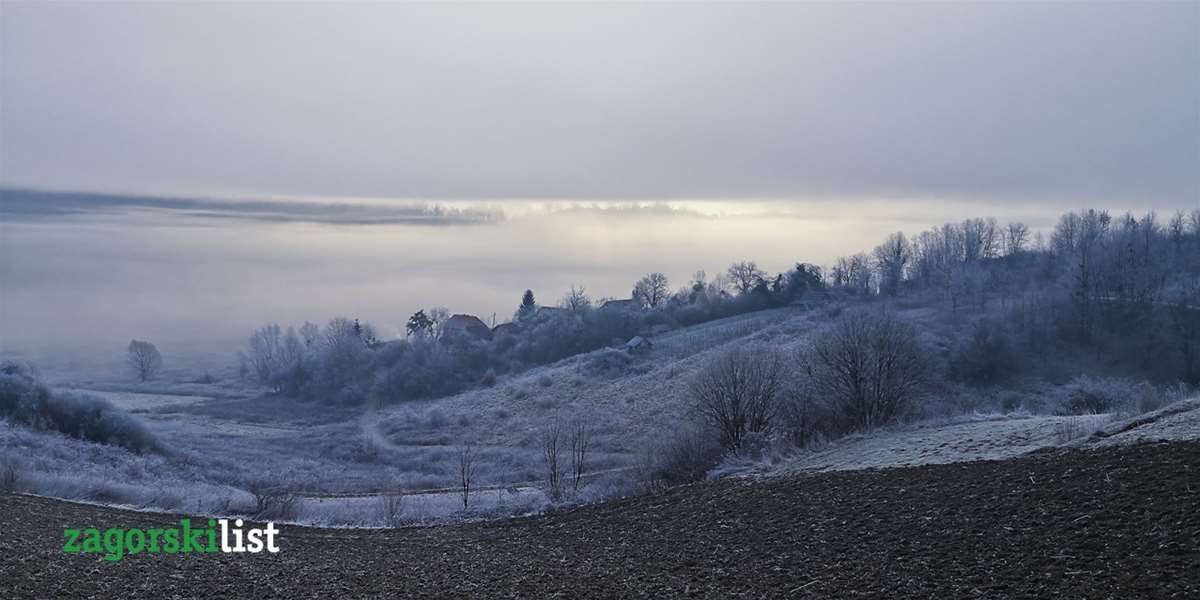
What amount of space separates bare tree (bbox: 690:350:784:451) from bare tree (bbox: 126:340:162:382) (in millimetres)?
87439

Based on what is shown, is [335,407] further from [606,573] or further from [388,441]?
[606,573]

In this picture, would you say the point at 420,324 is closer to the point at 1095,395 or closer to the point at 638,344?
the point at 638,344

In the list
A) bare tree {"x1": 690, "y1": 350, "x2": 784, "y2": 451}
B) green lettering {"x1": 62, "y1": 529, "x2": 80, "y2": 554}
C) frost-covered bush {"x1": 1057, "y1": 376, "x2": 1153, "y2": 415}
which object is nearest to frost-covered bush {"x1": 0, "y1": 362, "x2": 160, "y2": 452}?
green lettering {"x1": 62, "y1": 529, "x2": 80, "y2": 554}

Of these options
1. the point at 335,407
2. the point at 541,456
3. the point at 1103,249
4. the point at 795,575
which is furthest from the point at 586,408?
the point at 1103,249

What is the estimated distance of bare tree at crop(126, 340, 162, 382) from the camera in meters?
103

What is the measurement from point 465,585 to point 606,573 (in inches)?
105

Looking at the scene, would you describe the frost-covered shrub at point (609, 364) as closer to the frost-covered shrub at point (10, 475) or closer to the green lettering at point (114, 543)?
the frost-covered shrub at point (10, 475)

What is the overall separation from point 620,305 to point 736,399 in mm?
73956

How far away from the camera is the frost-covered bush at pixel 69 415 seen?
39.4 meters

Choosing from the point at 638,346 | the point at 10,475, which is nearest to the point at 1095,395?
the point at 638,346

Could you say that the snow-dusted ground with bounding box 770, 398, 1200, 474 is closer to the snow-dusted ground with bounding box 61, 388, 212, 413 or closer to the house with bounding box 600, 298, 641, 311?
the snow-dusted ground with bounding box 61, 388, 212, 413

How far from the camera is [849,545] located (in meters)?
16.7

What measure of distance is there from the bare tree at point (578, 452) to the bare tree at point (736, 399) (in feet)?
18.7

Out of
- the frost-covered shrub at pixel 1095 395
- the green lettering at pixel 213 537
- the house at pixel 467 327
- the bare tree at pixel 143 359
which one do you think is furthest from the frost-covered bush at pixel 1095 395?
the bare tree at pixel 143 359
